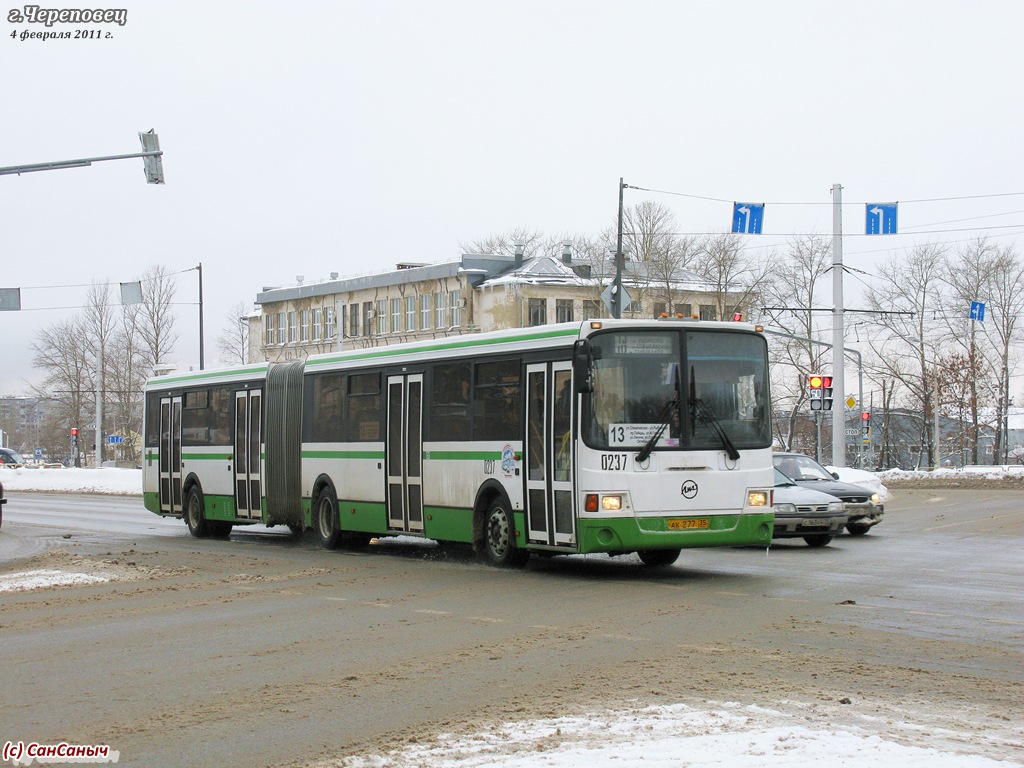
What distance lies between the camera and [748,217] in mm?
36188

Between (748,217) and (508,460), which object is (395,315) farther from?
(508,460)

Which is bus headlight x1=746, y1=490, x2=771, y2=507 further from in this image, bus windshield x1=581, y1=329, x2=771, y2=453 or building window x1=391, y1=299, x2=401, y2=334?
building window x1=391, y1=299, x2=401, y2=334

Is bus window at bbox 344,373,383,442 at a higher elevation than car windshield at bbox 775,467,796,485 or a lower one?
higher

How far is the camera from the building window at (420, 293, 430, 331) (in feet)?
290

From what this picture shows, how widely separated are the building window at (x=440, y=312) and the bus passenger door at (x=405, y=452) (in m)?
67.4

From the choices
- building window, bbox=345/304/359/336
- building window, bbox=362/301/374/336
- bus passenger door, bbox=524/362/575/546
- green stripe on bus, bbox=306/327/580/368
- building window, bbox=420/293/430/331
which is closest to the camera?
bus passenger door, bbox=524/362/575/546

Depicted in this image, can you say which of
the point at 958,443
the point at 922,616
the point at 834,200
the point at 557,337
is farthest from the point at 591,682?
the point at 958,443

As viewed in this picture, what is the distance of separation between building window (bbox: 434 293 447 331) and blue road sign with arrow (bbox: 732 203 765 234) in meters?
51.6

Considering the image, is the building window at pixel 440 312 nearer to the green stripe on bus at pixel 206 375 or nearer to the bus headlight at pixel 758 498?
the green stripe on bus at pixel 206 375

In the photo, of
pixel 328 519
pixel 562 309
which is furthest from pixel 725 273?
pixel 328 519

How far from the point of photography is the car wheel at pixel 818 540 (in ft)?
69.2

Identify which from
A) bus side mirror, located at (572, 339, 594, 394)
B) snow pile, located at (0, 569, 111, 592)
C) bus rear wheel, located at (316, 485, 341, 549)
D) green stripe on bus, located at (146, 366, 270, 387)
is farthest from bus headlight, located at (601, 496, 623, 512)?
green stripe on bus, located at (146, 366, 270, 387)

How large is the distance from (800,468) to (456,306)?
63.1 m

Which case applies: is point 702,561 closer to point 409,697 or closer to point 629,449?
point 629,449
